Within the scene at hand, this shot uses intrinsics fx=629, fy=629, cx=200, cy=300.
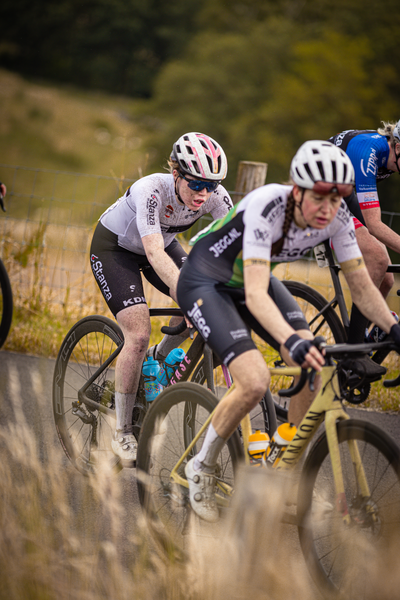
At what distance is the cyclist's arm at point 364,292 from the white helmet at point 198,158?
1.03 m

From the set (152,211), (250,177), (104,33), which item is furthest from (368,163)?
(104,33)

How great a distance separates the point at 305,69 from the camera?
4762cm

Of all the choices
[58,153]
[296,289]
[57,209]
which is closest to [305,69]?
[58,153]

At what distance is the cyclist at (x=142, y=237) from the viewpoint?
143 inches

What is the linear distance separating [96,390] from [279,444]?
161cm

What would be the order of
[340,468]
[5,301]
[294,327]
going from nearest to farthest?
1. [340,468]
2. [294,327]
3. [5,301]

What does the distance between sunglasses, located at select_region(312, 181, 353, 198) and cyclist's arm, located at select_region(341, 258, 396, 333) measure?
0.40 m

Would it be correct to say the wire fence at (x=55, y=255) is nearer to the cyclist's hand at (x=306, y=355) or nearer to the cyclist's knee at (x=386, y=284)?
the cyclist's knee at (x=386, y=284)

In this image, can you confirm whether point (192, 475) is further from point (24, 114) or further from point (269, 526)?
point (24, 114)

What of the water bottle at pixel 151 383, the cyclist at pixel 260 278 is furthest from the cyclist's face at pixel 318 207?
the water bottle at pixel 151 383

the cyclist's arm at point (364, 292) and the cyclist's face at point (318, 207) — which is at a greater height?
the cyclist's face at point (318, 207)

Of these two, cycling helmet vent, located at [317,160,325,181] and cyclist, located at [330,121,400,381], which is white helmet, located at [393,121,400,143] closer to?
cyclist, located at [330,121,400,381]

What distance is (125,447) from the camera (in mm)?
3811

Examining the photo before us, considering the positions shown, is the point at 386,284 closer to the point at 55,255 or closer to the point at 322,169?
the point at 322,169
